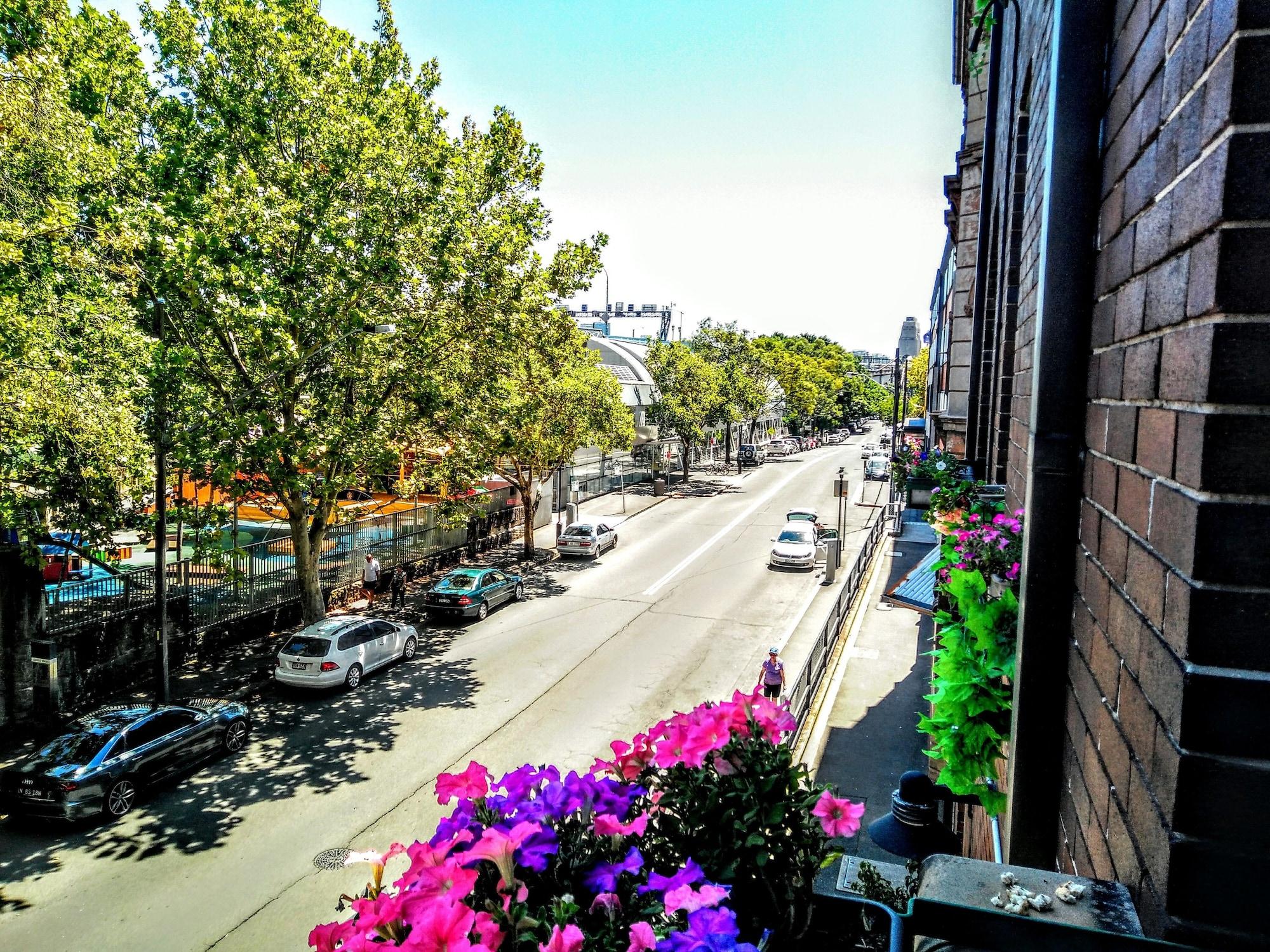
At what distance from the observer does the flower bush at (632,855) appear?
1.77 meters

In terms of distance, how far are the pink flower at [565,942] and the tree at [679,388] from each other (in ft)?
153

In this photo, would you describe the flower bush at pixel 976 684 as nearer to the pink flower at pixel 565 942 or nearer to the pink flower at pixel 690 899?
the pink flower at pixel 690 899

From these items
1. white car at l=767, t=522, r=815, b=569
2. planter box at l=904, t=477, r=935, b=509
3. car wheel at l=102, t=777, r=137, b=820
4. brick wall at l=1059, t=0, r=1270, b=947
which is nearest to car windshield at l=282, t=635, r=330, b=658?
car wheel at l=102, t=777, r=137, b=820

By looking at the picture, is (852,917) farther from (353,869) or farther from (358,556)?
(358,556)

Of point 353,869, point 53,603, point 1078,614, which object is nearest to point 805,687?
point 353,869

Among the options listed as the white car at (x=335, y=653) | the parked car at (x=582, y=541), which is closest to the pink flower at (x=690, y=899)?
the white car at (x=335, y=653)

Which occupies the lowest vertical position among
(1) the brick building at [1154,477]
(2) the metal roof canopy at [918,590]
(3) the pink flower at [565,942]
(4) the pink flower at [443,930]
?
(2) the metal roof canopy at [918,590]

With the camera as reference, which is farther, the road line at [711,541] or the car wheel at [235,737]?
the road line at [711,541]

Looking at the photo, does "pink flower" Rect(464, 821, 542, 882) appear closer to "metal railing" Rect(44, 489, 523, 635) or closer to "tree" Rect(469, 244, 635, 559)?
"metal railing" Rect(44, 489, 523, 635)

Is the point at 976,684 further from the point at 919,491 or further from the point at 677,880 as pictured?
the point at 919,491

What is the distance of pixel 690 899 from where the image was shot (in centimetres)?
181

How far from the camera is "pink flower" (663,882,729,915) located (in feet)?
5.93

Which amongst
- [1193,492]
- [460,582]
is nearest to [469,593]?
[460,582]

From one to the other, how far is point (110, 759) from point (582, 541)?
63.0 feet
